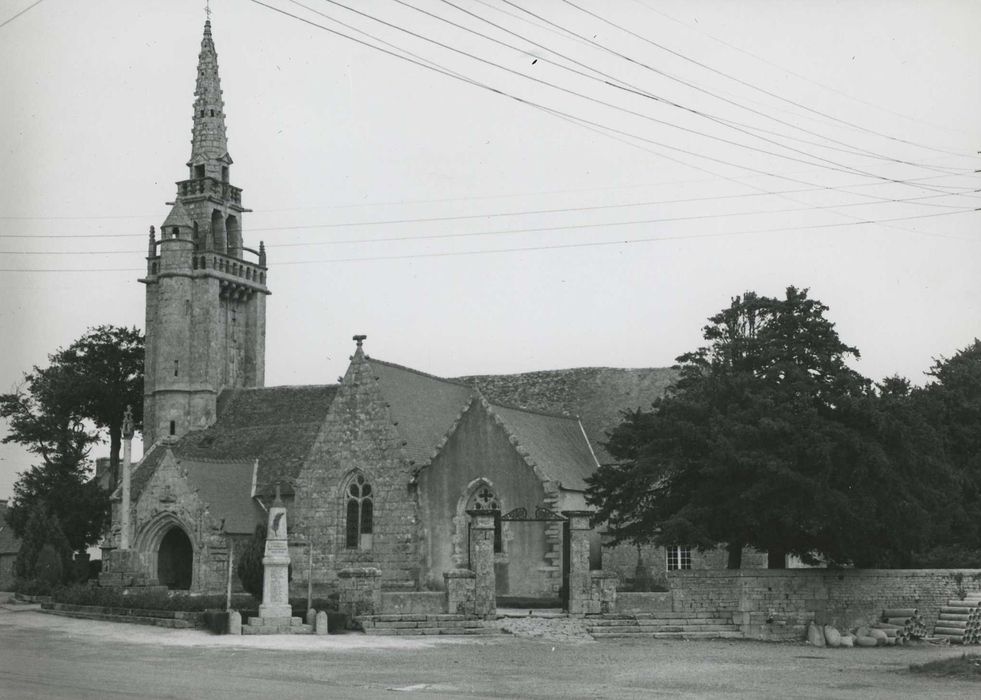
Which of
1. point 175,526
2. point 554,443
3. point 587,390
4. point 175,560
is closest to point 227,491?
point 175,526

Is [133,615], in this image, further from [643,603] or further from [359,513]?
[643,603]

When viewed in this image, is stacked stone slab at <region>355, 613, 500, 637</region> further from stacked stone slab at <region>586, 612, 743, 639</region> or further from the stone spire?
the stone spire

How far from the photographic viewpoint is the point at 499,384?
52781 mm

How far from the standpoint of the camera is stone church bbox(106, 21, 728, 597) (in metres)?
39.4

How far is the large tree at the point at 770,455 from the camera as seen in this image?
31938mm

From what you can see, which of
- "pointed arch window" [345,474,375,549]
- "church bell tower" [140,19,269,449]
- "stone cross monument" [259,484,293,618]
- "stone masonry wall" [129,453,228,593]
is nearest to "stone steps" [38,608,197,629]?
"stone cross monument" [259,484,293,618]

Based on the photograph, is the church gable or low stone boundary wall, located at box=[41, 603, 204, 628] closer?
low stone boundary wall, located at box=[41, 603, 204, 628]

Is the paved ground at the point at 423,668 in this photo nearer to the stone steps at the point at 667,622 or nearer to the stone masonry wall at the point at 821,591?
the stone steps at the point at 667,622

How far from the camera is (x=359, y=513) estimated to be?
135 feet

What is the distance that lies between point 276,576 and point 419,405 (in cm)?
1490

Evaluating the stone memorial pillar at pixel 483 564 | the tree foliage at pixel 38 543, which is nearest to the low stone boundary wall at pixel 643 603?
the stone memorial pillar at pixel 483 564

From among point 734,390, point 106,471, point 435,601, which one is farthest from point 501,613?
point 106,471

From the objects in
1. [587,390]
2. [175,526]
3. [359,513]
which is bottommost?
[175,526]

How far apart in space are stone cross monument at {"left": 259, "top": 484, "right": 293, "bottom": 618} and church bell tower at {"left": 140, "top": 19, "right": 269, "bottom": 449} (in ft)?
109
